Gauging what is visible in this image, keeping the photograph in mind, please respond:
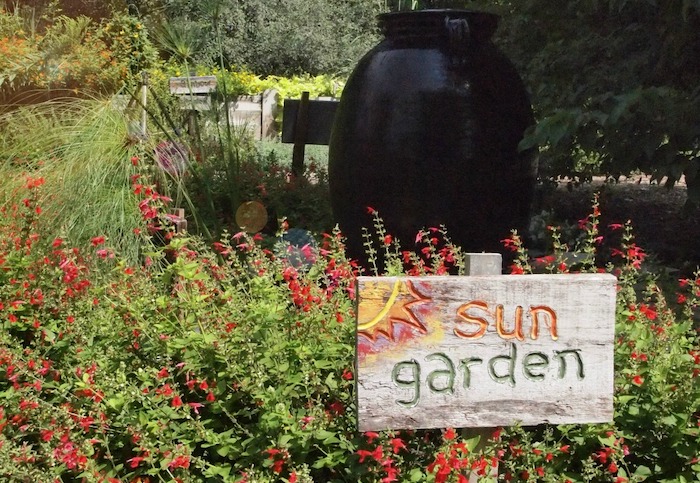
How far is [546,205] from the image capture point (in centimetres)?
708

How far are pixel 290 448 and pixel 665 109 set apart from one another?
8.21ft

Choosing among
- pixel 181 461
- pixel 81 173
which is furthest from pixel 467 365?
pixel 81 173

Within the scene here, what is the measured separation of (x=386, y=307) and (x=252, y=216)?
354 centimetres

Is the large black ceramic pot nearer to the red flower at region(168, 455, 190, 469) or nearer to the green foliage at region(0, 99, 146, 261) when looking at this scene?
the green foliage at region(0, 99, 146, 261)

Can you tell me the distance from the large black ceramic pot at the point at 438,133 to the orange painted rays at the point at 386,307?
205 cm

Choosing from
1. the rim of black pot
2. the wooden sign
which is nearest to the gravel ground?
the rim of black pot

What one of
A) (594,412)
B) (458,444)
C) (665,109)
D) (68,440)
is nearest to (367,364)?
(458,444)

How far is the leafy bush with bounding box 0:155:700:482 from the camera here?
217cm

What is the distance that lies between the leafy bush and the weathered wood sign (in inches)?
3.7

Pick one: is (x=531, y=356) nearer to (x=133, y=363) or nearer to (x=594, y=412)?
(x=594, y=412)

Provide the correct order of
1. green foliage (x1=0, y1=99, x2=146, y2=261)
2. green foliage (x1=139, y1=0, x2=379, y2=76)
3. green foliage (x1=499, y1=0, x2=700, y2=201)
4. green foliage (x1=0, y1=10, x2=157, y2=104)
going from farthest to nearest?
green foliage (x1=139, y1=0, x2=379, y2=76)
green foliage (x1=0, y1=10, x2=157, y2=104)
green foliage (x1=0, y1=99, x2=146, y2=261)
green foliage (x1=499, y1=0, x2=700, y2=201)

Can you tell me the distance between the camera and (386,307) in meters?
1.98

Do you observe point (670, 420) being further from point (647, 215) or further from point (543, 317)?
point (647, 215)

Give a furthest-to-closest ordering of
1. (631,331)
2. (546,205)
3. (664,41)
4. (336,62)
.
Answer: (336,62) < (546,205) < (664,41) < (631,331)
